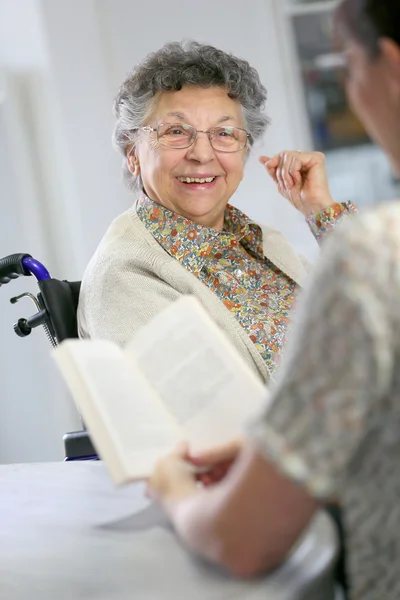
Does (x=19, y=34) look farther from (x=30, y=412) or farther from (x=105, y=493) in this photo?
(x=105, y=493)

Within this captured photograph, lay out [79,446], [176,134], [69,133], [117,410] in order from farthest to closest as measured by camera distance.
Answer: [69,133]
[176,134]
[79,446]
[117,410]

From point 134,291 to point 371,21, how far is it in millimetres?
1158

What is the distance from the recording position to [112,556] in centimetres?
100

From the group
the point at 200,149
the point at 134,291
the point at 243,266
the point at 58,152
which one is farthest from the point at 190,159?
the point at 58,152

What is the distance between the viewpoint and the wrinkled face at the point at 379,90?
78 centimetres

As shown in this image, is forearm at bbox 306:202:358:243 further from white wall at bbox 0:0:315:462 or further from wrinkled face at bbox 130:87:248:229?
white wall at bbox 0:0:315:462

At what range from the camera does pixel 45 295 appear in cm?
202

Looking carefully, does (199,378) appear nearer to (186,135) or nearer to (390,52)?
(390,52)

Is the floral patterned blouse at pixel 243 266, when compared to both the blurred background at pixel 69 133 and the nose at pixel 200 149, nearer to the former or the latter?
the nose at pixel 200 149

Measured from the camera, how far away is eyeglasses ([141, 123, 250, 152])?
2113 mm

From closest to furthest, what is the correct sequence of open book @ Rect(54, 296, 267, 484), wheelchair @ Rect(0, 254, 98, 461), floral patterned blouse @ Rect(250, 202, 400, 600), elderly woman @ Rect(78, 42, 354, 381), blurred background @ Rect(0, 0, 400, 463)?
floral patterned blouse @ Rect(250, 202, 400, 600) < open book @ Rect(54, 296, 267, 484) < elderly woman @ Rect(78, 42, 354, 381) < wheelchair @ Rect(0, 254, 98, 461) < blurred background @ Rect(0, 0, 400, 463)

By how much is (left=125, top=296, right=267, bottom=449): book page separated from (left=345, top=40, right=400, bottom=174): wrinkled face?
327 millimetres

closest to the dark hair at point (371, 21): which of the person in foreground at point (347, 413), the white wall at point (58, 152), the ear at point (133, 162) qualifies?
the person in foreground at point (347, 413)

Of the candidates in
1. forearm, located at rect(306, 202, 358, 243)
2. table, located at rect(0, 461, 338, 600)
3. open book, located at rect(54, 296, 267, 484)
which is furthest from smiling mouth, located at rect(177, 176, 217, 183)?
open book, located at rect(54, 296, 267, 484)
